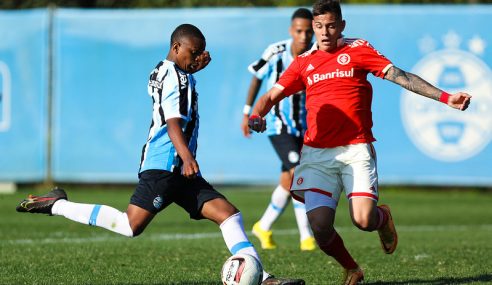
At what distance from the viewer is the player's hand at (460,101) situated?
22.1 ft

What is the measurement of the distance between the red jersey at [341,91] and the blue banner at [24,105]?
11.2 meters

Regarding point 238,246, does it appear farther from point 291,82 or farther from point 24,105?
point 24,105

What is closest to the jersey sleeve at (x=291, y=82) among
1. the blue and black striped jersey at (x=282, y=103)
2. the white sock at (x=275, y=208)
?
the blue and black striped jersey at (x=282, y=103)

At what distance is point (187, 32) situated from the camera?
7.00 metres

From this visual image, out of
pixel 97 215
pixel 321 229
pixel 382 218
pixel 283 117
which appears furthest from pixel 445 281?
pixel 283 117

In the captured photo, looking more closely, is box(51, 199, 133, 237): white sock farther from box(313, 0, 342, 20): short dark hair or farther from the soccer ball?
box(313, 0, 342, 20): short dark hair

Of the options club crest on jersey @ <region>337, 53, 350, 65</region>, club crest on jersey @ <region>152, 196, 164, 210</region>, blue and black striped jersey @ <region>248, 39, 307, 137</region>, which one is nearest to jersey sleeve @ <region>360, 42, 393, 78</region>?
club crest on jersey @ <region>337, 53, 350, 65</region>

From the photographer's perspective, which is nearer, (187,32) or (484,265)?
(187,32)

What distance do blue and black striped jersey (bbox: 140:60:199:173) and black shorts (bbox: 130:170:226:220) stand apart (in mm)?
63

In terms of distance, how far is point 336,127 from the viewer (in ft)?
24.2

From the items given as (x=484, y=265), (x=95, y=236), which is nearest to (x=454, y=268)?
(x=484, y=265)

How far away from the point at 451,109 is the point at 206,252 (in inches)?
306

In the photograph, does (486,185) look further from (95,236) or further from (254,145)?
(95,236)

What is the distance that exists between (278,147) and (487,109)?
6.62 metres
